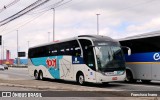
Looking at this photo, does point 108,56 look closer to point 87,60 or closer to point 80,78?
point 87,60

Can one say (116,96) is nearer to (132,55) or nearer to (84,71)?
(84,71)

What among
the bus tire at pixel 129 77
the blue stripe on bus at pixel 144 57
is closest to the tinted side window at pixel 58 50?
the blue stripe on bus at pixel 144 57

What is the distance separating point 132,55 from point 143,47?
1.48 meters

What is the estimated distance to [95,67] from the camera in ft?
75.0

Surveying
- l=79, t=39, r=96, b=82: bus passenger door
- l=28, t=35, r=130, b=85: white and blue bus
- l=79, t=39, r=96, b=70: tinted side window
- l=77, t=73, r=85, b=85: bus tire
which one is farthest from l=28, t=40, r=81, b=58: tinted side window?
l=77, t=73, r=85, b=85: bus tire

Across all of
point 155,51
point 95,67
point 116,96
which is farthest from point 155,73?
point 116,96

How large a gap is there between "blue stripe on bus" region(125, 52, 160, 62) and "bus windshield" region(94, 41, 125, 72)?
1814 mm

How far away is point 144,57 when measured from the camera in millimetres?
24422

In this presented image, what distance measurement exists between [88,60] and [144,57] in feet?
12.6

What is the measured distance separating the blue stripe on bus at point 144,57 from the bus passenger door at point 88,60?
12.0 feet

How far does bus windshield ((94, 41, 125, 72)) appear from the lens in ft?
74.7

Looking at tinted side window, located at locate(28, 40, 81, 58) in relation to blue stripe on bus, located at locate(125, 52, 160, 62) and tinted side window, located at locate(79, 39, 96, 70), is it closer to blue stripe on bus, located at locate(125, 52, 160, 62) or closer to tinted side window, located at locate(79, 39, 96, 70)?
tinted side window, located at locate(79, 39, 96, 70)

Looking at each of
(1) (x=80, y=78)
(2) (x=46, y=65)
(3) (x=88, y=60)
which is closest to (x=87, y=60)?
(3) (x=88, y=60)

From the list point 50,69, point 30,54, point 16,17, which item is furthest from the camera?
point 30,54
